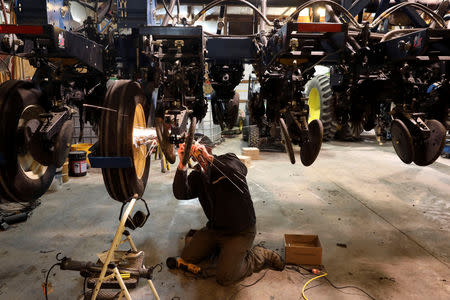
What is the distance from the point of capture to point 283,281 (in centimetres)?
240

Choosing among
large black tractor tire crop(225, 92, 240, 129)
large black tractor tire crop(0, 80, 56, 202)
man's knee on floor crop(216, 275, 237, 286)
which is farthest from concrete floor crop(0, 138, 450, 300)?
large black tractor tire crop(225, 92, 240, 129)

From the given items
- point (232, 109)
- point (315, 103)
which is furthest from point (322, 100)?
point (232, 109)

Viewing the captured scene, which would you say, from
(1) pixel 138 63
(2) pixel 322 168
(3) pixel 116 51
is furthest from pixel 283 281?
(2) pixel 322 168

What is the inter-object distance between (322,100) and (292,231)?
5.20 meters

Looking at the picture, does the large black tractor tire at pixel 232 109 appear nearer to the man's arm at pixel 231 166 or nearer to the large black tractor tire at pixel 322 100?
the man's arm at pixel 231 166

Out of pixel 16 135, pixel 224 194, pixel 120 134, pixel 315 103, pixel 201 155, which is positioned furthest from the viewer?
pixel 315 103

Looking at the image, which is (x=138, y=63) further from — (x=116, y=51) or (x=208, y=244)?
(x=208, y=244)

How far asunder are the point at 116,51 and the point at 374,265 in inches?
120

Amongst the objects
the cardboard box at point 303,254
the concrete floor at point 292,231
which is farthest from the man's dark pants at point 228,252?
the cardboard box at point 303,254

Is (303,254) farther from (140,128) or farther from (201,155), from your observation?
(140,128)

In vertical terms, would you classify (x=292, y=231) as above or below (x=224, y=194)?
below

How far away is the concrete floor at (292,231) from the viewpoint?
2.30m

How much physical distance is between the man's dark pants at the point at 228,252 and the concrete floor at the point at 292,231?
10cm

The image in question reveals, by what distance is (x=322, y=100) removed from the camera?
762cm
